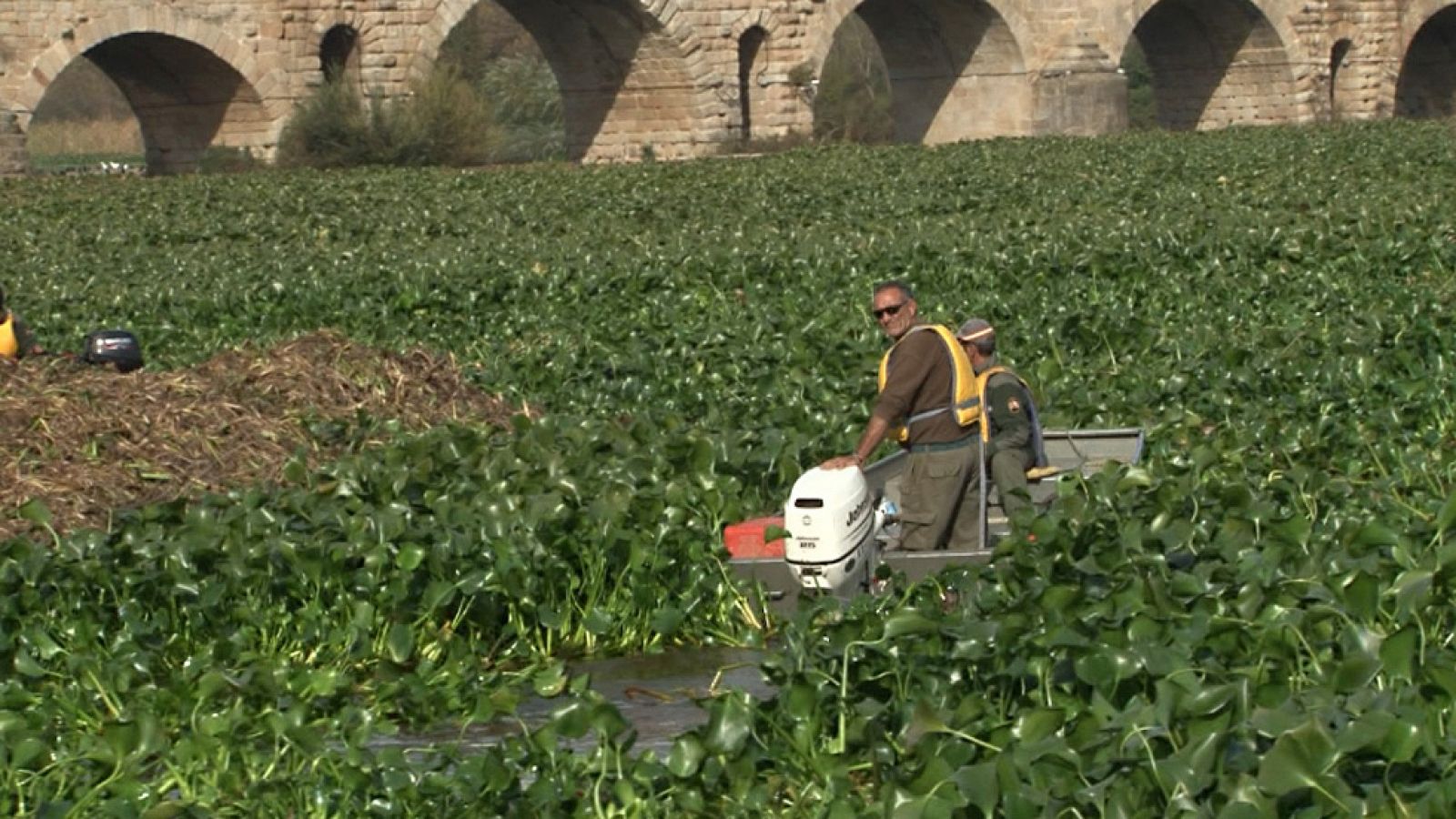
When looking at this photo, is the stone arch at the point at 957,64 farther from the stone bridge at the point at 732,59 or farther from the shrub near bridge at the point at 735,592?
the shrub near bridge at the point at 735,592

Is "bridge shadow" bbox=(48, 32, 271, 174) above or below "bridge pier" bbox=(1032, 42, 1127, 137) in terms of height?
above

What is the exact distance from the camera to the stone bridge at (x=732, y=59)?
3053cm

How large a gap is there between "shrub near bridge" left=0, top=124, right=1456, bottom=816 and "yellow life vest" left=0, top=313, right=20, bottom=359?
2.15m

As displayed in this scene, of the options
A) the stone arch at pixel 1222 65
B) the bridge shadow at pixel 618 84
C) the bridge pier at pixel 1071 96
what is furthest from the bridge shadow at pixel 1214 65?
the bridge shadow at pixel 618 84

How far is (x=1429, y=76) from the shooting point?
49.5 metres

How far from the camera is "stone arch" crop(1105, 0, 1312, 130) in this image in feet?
139

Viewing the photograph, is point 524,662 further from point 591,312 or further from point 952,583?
point 591,312

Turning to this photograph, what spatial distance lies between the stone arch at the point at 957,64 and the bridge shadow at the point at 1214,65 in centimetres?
426

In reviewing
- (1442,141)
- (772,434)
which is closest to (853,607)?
(772,434)

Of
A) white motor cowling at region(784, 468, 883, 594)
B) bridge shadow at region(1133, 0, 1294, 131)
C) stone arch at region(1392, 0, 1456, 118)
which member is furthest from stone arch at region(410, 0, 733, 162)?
white motor cowling at region(784, 468, 883, 594)

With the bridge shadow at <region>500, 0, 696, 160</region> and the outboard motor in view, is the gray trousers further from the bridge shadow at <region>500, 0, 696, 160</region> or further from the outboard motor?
the bridge shadow at <region>500, 0, 696, 160</region>

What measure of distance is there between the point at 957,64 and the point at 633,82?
6.14 m

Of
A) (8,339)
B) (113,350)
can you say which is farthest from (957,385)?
(8,339)

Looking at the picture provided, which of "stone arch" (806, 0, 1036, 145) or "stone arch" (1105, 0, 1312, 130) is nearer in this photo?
"stone arch" (806, 0, 1036, 145)
